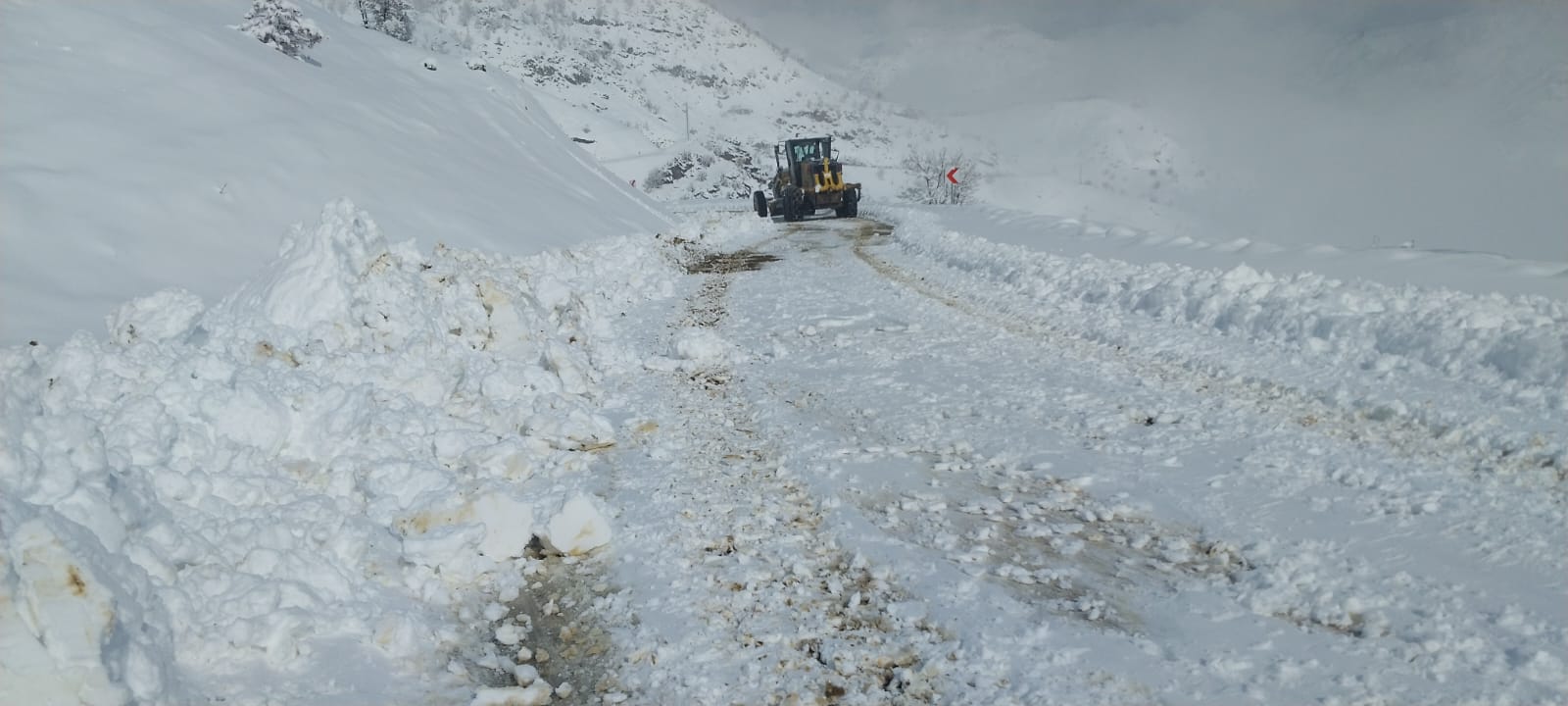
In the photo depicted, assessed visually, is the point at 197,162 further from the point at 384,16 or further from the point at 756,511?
the point at 384,16

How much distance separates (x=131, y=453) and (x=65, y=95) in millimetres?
8713

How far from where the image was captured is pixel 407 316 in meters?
7.68

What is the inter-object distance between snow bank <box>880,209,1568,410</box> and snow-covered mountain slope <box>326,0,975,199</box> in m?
49.4

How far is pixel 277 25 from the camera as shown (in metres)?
18.1

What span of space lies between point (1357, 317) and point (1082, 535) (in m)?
5.93

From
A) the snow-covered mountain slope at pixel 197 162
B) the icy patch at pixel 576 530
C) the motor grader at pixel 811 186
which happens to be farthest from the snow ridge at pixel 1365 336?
the motor grader at pixel 811 186

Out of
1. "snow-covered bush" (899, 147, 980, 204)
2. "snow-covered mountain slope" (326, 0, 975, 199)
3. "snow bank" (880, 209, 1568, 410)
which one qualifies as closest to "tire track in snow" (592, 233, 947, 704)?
"snow bank" (880, 209, 1568, 410)

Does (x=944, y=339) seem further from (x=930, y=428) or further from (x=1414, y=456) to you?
(x=1414, y=456)

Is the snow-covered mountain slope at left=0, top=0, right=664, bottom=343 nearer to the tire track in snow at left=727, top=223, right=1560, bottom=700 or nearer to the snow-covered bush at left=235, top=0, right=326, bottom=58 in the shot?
the snow-covered bush at left=235, top=0, right=326, bottom=58

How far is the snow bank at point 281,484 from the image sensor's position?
3.16 meters

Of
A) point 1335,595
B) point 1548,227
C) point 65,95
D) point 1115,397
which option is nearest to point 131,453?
point 1335,595

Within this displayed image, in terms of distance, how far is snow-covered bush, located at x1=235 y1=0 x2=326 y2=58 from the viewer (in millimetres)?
17812

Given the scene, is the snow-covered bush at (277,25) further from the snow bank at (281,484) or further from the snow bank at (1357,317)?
the snow bank at (1357,317)

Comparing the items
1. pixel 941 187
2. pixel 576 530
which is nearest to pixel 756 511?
pixel 576 530
